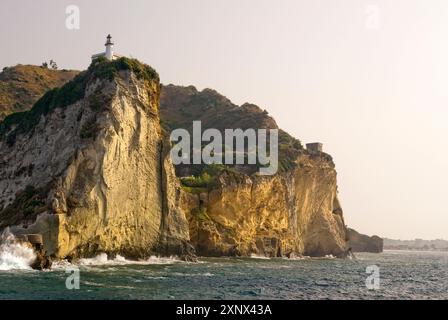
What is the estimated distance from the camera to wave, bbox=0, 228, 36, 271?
1714 inches

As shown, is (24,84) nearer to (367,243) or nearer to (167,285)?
(167,285)

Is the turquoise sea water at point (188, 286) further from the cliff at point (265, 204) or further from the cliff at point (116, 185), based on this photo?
the cliff at point (265, 204)

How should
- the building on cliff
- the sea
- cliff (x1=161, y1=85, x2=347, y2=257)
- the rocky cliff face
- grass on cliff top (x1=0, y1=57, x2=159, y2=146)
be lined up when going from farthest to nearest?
the building on cliff < cliff (x1=161, y1=85, x2=347, y2=257) < grass on cliff top (x1=0, y1=57, x2=159, y2=146) < the rocky cliff face < the sea

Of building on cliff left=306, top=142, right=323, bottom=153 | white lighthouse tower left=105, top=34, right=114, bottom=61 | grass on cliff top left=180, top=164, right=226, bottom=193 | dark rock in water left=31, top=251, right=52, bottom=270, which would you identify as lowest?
dark rock in water left=31, top=251, right=52, bottom=270

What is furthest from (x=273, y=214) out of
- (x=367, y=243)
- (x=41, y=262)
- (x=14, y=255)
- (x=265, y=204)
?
(x=367, y=243)

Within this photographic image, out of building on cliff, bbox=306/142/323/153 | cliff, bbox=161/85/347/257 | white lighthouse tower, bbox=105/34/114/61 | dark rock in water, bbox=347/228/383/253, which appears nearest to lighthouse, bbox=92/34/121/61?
white lighthouse tower, bbox=105/34/114/61

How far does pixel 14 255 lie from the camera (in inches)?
1724

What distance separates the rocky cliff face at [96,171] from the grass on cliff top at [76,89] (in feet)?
0.47

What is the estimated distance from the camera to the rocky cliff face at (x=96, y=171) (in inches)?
2035

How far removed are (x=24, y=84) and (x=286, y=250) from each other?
57.9 meters

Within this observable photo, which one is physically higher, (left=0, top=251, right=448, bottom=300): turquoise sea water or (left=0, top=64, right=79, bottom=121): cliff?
(left=0, top=64, right=79, bottom=121): cliff

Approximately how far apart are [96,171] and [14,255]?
1283cm

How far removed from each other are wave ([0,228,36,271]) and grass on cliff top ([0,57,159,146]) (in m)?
22.2

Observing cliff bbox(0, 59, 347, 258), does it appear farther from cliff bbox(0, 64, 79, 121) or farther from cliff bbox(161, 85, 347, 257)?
cliff bbox(0, 64, 79, 121)
